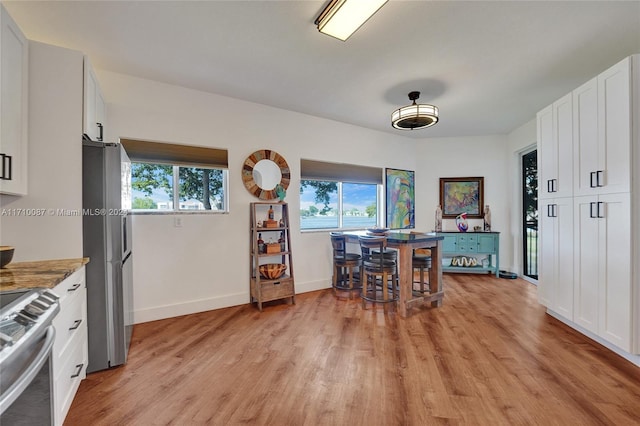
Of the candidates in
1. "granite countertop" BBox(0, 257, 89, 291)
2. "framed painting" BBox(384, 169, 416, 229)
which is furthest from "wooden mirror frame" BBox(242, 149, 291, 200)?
"framed painting" BBox(384, 169, 416, 229)

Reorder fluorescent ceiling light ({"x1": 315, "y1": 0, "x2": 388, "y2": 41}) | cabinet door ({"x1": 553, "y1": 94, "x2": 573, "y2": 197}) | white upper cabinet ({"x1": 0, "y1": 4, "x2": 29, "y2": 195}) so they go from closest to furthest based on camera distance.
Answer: white upper cabinet ({"x1": 0, "y1": 4, "x2": 29, "y2": 195}), fluorescent ceiling light ({"x1": 315, "y1": 0, "x2": 388, "y2": 41}), cabinet door ({"x1": 553, "y1": 94, "x2": 573, "y2": 197})

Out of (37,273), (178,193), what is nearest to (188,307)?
(178,193)

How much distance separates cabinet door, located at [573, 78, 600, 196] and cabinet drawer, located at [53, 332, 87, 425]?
4046 millimetres

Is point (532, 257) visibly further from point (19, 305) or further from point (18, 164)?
point (18, 164)

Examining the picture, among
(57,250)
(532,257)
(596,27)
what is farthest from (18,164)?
(532,257)

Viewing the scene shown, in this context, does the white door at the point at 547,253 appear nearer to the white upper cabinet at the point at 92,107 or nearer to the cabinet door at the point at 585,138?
the cabinet door at the point at 585,138

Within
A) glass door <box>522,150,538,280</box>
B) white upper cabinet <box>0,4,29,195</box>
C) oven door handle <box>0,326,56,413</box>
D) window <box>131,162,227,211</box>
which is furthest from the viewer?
glass door <box>522,150,538,280</box>

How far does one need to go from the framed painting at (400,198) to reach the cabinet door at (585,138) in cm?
273

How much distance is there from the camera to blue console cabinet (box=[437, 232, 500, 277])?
4.93 meters

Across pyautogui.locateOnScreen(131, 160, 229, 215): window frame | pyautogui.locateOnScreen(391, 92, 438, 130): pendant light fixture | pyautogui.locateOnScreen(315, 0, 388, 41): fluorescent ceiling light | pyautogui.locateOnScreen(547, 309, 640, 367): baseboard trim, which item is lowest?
pyautogui.locateOnScreen(547, 309, 640, 367): baseboard trim

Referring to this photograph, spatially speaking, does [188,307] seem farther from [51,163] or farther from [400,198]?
[400,198]

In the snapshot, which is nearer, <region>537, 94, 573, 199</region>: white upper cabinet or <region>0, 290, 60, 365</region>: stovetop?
<region>0, 290, 60, 365</region>: stovetop

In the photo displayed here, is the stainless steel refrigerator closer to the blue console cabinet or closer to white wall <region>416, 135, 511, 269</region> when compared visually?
the blue console cabinet

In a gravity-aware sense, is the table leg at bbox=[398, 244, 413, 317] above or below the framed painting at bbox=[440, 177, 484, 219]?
below
